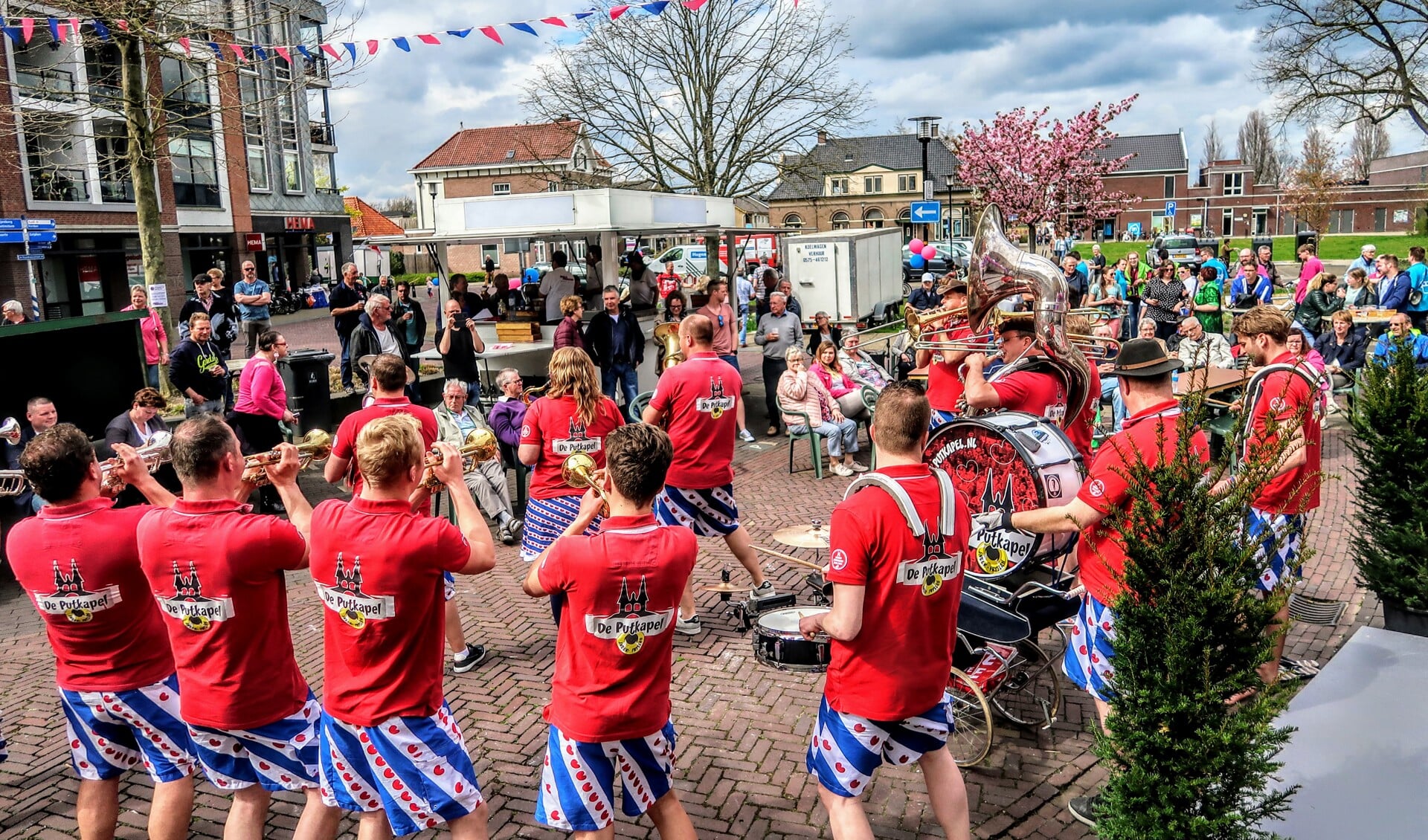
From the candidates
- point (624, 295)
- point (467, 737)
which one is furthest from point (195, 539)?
point (624, 295)

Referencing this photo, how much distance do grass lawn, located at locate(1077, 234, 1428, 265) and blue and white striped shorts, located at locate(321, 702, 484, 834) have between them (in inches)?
1856

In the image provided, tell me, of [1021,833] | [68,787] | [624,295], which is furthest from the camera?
[624,295]

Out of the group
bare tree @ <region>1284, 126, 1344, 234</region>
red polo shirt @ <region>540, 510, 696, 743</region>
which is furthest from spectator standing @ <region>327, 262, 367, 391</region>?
bare tree @ <region>1284, 126, 1344, 234</region>

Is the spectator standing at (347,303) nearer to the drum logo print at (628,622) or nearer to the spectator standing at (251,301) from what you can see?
the spectator standing at (251,301)

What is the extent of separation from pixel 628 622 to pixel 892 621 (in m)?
0.90

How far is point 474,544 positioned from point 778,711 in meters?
2.54

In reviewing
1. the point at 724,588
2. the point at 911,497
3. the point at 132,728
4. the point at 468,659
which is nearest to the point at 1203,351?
the point at 724,588

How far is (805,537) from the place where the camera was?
5746mm

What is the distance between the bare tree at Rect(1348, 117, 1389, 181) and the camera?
298 feet

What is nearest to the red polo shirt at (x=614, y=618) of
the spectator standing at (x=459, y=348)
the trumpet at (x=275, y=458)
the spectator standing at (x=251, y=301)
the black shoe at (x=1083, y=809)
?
the trumpet at (x=275, y=458)

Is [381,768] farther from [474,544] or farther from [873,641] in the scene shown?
[873,641]

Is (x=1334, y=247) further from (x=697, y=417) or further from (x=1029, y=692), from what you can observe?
(x=1029, y=692)

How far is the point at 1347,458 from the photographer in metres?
10.8

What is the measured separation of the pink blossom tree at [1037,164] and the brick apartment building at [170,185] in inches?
907
